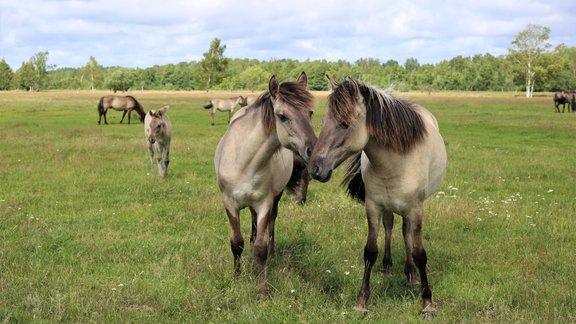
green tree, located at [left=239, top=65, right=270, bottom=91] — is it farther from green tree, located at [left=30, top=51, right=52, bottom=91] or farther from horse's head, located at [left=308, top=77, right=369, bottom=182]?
horse's head, located at [left=308, top=77, right=369, bottom=182]

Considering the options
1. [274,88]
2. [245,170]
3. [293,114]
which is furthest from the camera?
[245,170]

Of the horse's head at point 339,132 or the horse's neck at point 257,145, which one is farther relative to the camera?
the horse's neck at point 257,145

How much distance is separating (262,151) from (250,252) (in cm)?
191

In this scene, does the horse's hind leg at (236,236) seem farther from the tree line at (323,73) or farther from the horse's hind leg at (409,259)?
the tree line at (323,73)

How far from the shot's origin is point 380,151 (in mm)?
4688

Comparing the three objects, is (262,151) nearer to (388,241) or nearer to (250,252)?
(250,252)

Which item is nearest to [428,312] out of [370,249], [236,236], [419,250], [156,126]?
[419,250]

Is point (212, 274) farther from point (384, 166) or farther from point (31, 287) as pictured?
point (384, 166)

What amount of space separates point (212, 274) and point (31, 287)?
1945 mm

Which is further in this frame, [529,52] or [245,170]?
[529,52]

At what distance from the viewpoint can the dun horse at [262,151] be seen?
15.4ft

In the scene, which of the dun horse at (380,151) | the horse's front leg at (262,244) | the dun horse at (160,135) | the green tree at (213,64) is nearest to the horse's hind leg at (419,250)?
the dun horse at (380,151)

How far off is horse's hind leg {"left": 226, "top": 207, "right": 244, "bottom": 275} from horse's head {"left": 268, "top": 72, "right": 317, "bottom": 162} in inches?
A: 48.5

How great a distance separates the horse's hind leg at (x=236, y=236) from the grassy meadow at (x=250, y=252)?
124 millimetres
